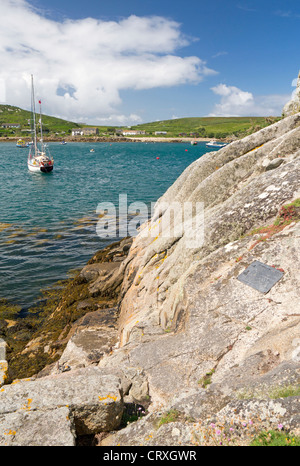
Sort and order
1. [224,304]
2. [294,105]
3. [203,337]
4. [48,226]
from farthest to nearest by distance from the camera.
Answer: [48,226], [294,105], [224,304], [203,337]

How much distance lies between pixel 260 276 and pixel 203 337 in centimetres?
251

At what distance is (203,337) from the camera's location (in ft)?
30.7

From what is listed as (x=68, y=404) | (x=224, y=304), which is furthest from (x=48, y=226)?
(x=68, y=404)

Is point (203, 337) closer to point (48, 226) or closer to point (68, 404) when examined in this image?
point (68, 404)

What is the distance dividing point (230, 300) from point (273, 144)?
1004 cm

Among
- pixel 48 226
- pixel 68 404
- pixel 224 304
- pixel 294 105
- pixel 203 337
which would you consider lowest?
pixel 48 226

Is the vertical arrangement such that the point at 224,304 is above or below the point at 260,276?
below

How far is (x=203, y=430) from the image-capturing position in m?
5.71

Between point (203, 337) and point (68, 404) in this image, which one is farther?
point (203, 337)

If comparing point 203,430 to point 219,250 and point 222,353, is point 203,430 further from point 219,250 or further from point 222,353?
point 219,250

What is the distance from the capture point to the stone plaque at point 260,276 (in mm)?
9273

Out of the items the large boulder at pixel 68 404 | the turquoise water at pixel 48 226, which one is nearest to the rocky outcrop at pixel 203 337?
the large boulder at pixel 68 404

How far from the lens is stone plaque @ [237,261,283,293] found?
365 inches

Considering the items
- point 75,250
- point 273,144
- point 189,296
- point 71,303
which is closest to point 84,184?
point 75,250
